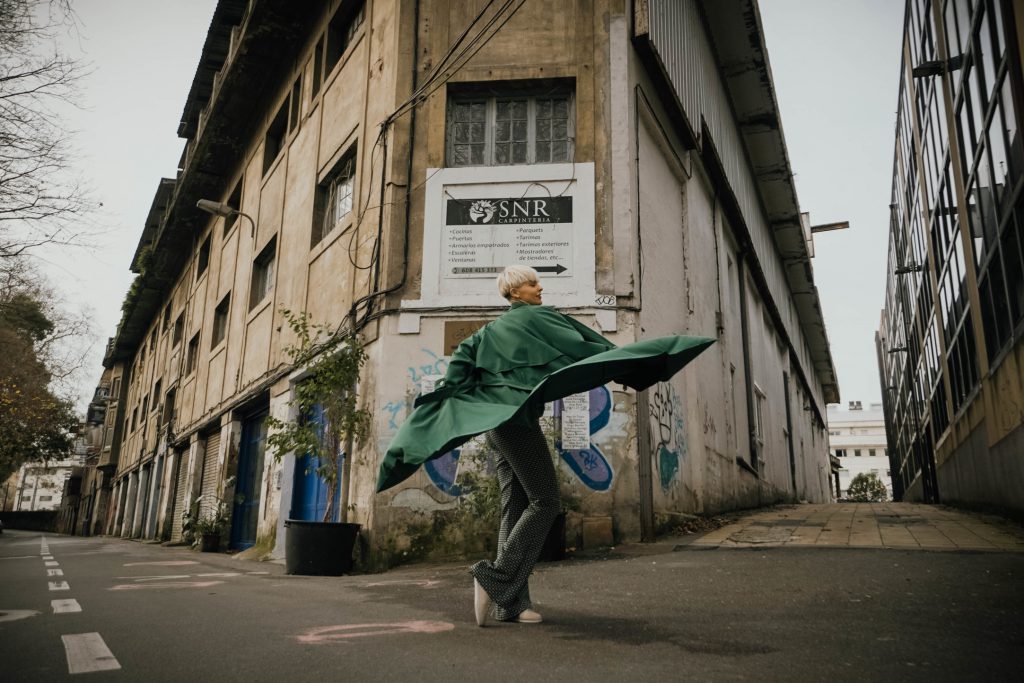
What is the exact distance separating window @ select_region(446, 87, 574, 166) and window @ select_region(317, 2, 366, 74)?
3.69 metres

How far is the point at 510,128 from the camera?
9539mm

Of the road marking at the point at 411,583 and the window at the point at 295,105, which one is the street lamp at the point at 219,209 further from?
the road marking at the point at 411,583

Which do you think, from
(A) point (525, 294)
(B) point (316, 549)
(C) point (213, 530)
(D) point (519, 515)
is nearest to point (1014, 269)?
(A) point (525, 294)

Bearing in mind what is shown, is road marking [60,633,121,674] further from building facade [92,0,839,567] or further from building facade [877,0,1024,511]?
building facade [877,0,1024,511]

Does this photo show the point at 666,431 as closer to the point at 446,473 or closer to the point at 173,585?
the point at 446,473

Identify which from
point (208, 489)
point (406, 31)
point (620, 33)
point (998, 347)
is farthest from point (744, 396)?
point (208, 489)

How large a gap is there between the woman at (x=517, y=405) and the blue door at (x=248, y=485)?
10.8 meters

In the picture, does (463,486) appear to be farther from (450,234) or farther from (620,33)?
(620,33)

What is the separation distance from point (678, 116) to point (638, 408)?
16.8 feet

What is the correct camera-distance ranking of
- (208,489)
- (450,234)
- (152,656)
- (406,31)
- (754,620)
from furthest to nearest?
(208,489) < (406,31) < (450,234) < (754,620) < (152,656)

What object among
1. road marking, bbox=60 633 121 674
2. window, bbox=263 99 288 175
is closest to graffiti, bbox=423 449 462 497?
road marking, bbox=60 633 121 674

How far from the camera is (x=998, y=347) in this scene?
9398 mm

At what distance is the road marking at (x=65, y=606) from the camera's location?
177 inches

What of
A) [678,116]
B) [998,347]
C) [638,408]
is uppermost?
[678,116]
